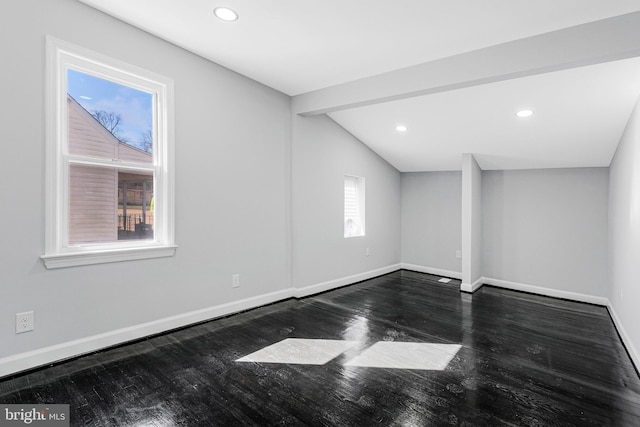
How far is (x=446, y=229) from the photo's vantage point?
5895mm

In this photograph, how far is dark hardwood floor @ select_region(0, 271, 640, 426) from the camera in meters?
1.93

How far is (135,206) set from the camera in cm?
301

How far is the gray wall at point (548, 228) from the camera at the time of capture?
14.6ft

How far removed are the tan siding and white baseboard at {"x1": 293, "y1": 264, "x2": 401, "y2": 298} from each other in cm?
228

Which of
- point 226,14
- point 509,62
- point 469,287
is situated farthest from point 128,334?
point 469,287

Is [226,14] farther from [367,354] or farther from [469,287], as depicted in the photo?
[469,287]

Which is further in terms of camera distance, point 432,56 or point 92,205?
point 432,56

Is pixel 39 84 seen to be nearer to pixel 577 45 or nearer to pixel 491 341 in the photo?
pixel 577 45

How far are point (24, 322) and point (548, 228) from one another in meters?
5.87

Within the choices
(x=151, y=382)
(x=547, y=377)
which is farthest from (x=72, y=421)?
(x=547, y=377)

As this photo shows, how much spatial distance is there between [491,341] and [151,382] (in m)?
2.80

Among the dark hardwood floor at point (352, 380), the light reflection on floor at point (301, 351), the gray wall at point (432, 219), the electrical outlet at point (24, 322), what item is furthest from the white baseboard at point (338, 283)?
the electrical outlet at point (24, 322)

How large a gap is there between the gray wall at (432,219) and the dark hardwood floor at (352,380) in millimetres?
2351

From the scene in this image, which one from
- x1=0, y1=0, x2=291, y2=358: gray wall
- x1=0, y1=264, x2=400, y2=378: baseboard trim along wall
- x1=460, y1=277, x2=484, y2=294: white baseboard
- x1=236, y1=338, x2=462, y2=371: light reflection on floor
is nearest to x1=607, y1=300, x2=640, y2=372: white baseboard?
x1=236, y1=338, x2=462, y2=371: light reflection on floor
